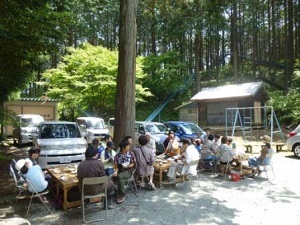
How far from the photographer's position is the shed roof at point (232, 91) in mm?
23050

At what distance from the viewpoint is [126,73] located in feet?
26.6

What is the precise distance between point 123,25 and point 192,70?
2772 cm

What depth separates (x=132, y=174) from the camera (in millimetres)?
6449

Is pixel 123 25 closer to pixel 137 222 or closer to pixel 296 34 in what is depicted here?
pixel 137 222

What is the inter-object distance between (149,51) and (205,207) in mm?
33978

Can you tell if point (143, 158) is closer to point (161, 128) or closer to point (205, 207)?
point (205, 207)

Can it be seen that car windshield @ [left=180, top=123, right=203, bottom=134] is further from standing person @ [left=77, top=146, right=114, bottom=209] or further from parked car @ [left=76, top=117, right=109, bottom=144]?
standing person @ [left=77, top=146, right=114, bottom=209]

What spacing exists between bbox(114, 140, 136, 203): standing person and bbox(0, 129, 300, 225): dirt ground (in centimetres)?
28

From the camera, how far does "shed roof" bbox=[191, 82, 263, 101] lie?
75.6ft

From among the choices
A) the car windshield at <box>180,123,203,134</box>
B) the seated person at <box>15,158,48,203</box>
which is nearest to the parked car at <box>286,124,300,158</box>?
the car windshield at <box>180,123,203,134</box>

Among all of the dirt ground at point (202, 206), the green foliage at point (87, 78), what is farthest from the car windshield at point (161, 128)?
the green foliage at point (87, 78)

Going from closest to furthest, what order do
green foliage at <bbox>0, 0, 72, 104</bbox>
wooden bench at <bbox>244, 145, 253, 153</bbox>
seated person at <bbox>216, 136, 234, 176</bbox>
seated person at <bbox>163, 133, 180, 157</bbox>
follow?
green foliage at <bbox>0, 0, 72, 104</bbox>, seated person at <bbox>216, 136, 234, 176</bbox>, seated person at <bbox>163, 133, 180, 157</bbox>, wooden bench at <bbox>244, 145, 253, 153</bbox>

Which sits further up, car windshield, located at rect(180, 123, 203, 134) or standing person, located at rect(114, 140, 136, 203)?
car windshield, located at rect(180, 123, 203, 134)

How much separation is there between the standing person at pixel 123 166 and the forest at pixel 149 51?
3178 millimetres
